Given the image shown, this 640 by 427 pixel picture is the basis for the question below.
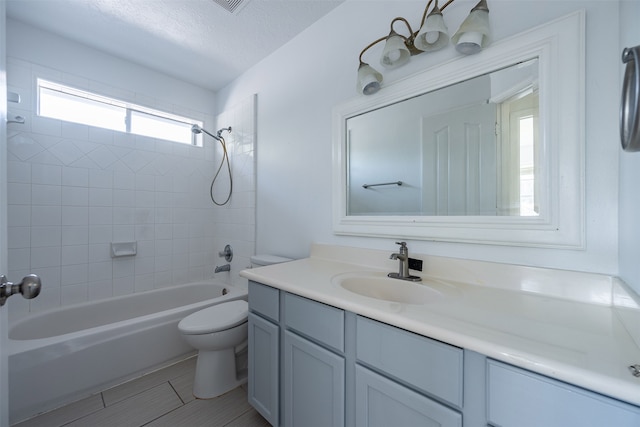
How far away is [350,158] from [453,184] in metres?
0.61

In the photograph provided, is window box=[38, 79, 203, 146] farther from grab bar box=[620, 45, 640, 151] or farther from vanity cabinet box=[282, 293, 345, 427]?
grab bar box=[620, 45, 640, 151]

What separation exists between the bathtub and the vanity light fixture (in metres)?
1.90

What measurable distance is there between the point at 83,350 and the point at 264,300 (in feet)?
4.07

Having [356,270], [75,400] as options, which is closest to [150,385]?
[75,400]

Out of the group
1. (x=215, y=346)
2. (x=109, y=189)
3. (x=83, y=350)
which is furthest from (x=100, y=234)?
(x=215, y=346)

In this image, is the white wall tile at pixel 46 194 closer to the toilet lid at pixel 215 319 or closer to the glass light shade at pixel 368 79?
the toilet lid at pixel 215 319

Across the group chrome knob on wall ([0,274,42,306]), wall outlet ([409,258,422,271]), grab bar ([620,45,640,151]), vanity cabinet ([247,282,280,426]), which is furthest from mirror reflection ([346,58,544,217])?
chrome knob on wall ([0,274,42,306])

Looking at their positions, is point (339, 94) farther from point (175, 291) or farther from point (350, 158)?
point (175, 291)

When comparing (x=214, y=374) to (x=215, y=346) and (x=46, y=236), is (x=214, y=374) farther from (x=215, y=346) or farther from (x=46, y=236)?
(x=46, y=236)

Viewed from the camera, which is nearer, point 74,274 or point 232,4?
point 232,4

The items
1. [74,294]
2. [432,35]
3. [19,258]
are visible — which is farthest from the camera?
[74,294]

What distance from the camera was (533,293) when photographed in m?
0.91

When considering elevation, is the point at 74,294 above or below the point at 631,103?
below

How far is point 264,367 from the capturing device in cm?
123
